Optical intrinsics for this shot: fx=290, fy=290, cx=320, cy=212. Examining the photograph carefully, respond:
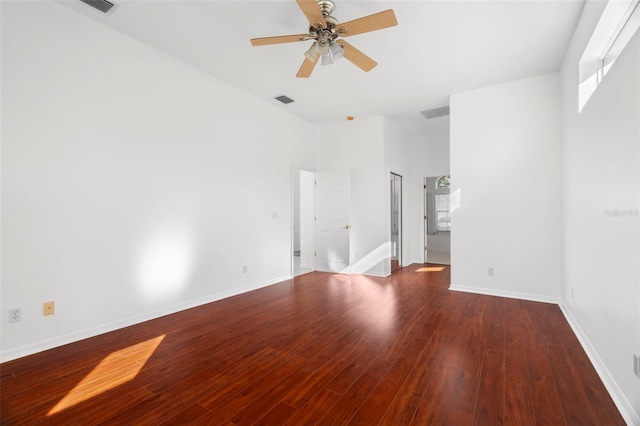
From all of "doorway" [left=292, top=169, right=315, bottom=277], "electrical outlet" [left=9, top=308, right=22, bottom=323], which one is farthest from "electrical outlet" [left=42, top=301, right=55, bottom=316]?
"doorway" [left=292, top=169, right=315, bottom=277]

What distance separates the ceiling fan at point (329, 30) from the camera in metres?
2.29

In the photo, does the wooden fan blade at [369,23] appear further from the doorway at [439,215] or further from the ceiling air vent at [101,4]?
the doorway at [439,215]

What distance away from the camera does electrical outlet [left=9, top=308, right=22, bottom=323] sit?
2.43 metres

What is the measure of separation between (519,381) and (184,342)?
2.82m

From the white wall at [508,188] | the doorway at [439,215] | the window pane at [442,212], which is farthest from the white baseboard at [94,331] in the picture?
the window pane at [442,212]

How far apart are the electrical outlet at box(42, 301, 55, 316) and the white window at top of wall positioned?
4946 millimetres

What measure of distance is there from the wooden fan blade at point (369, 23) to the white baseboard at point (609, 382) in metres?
2.95

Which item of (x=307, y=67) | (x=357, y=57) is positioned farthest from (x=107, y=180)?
(x=357, y=57)

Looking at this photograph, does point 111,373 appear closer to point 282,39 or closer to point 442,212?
point 282,39

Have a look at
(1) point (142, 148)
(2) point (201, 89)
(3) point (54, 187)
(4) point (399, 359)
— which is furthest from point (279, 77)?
(4) point (399, 359)

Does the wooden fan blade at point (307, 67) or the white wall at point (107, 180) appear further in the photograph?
the wooden fan blade at point (307, 67)

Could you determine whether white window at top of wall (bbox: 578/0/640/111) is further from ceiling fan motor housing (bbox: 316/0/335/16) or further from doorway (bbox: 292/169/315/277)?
doorway (bbox: 292/169/315/277)

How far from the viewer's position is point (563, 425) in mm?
1644

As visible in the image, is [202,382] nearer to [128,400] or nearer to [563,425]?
[128,400]
